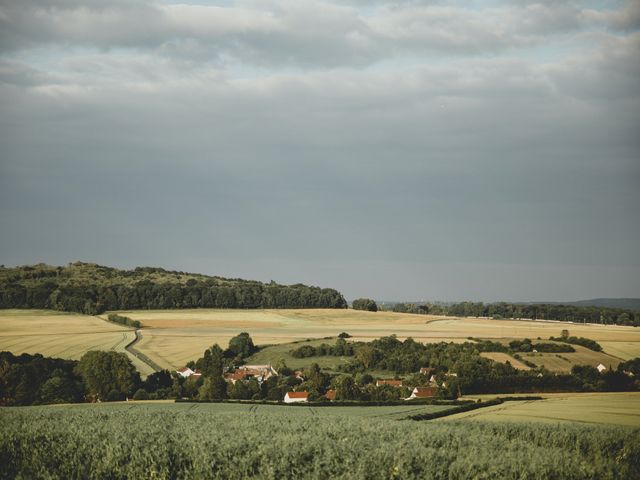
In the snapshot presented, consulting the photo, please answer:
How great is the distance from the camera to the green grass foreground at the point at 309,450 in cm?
2250

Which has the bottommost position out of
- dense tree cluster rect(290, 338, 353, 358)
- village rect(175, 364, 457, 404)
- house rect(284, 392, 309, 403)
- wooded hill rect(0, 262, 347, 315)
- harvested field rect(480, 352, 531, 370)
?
house rect(284, 392, 309, 403)

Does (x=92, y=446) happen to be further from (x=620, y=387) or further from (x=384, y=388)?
(x=620, y=387)


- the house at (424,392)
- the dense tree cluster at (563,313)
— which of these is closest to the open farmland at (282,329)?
the dense tree cluster at (563,313)

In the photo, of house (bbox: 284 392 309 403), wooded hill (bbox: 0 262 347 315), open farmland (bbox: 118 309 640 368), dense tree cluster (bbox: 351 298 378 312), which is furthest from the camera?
dense tree cluster (bbox: 351 298 378 312)

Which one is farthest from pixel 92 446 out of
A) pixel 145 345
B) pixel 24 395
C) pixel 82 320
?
pixel 82 320

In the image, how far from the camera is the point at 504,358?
80250mm

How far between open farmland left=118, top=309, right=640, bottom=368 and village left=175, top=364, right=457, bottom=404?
7.23 metres

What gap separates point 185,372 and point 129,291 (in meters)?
72.6

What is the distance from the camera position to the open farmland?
302ft

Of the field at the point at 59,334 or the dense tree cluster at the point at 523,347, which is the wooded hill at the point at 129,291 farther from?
the dense tree cluster at the point at 523,347

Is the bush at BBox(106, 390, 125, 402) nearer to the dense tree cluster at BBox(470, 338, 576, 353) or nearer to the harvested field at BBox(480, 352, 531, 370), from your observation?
the harvested field at BBox(480, 352, 531, 370)

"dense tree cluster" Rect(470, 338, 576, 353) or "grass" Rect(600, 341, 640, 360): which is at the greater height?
"grass" Rect(600, 341, 640, 360)

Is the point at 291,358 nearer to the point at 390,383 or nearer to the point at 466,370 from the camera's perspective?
the point at 390,383

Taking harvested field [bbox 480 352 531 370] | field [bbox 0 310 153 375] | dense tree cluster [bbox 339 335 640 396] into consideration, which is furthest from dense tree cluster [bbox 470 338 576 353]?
field [bbox 0 310 153 375]
